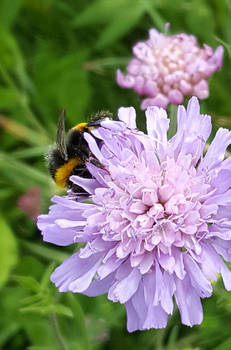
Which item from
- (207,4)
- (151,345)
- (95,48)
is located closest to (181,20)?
(207,4)

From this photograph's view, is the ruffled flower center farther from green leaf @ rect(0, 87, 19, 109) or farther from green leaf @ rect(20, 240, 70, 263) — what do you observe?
green leaf @ rect(0, 87, 19, 109)

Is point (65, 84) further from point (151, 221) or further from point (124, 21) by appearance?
point (151, 221)

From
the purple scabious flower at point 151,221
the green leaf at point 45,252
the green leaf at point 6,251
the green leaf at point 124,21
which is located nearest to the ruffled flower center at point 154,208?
the purple scabious flower at point 151,221

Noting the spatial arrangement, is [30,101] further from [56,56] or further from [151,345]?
[151,345]

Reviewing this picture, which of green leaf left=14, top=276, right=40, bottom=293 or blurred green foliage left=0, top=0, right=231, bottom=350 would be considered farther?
blurred green foliage left=0, top=0, right=231, bottom=350

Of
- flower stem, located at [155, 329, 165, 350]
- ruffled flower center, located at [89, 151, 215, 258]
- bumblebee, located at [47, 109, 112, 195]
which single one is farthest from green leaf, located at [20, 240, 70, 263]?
ruffled flower center, located at [89, 151, 215, 258]

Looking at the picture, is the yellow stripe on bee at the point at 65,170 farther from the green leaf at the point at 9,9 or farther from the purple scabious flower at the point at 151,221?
the green leaf at the point at 9,9

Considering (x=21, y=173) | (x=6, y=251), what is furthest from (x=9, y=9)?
(x=6, y=251)
